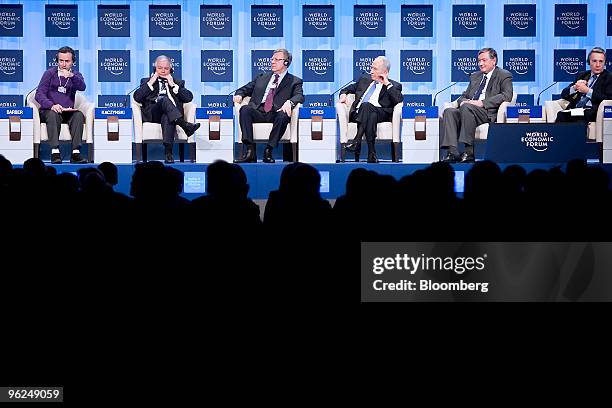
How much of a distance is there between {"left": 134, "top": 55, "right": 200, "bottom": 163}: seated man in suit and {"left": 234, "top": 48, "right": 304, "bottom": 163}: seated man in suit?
49cm

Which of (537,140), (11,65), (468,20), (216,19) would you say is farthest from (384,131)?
(11,65)

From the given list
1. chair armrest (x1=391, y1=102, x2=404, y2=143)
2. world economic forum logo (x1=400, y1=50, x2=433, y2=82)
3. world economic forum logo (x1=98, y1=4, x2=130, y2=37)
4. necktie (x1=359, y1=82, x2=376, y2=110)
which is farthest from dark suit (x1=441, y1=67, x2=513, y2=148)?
world economic forum logo (x1=98, y1=4, x2=130, y2=37)

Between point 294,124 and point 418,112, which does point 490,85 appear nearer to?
point 418,112

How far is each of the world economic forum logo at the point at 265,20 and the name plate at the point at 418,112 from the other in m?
2.46

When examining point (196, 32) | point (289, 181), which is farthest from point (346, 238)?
point (196, 32)

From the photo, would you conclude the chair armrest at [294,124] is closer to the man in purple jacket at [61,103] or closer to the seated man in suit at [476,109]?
the seated man in suit at [476,109]

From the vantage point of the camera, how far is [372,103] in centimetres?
785

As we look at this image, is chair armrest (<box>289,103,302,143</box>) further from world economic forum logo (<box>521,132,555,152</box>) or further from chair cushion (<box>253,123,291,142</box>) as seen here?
world economic forum logo (<box>521,132,555,152</box>)

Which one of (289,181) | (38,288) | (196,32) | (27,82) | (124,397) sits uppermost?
(196,32)

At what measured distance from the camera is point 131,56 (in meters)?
9.49

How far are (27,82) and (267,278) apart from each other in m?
8.21

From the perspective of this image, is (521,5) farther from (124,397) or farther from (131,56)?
(124,397)

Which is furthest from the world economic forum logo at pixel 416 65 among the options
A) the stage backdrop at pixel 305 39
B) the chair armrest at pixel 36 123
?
the chair armrest at pixel 36 123

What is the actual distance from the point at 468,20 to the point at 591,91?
6.66 feet
